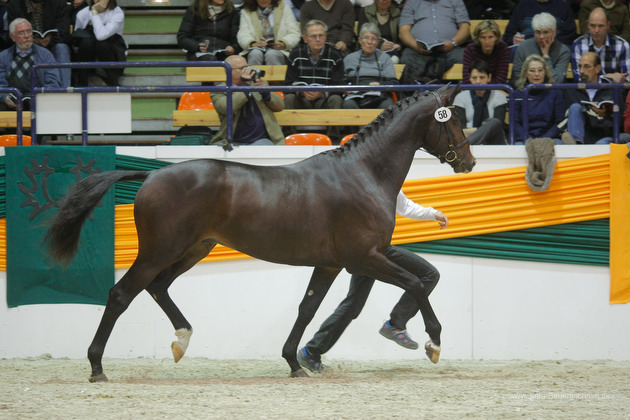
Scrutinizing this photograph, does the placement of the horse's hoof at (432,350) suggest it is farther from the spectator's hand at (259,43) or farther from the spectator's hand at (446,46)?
the spectator's hand at (259,43)

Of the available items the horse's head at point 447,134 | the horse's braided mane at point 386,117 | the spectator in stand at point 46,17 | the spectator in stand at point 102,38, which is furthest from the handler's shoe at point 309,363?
the spectator in stand at point 46,17

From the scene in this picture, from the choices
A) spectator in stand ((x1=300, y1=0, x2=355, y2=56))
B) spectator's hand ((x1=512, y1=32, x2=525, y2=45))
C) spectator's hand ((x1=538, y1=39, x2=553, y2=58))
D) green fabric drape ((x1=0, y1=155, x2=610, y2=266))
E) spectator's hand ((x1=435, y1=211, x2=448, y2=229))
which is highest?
spectator in stand ((x1=300, y1=0, x2=355, y2=56))

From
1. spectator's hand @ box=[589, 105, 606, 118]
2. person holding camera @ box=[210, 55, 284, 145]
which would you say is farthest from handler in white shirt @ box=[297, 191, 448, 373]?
spectator's hand @ box=[589, 105, 606, 118]

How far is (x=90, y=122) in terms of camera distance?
277 inches

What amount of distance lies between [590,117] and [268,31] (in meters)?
3.88

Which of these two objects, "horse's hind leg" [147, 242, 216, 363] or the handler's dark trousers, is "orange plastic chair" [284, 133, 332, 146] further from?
"horse's hind leg" [147, 242, 216, 363]

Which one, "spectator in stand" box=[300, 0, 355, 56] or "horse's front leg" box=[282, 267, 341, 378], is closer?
"horse's front leg" box=[282, 267, 341, 378]

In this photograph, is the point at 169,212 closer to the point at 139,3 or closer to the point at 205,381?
the point at 205,381

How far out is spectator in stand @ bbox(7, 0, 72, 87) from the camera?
938cm

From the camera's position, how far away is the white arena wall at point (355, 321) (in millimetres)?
6980

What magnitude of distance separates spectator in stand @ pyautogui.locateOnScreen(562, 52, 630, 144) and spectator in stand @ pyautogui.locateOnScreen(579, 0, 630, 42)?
192cm

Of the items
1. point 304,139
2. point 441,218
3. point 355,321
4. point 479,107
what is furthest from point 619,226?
point 304,139

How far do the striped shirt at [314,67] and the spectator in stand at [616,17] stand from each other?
333 centimetres

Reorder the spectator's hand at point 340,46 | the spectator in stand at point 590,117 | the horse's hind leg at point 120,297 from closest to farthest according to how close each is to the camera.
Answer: the horse's hind leg at point 120,297, the spectator in stand at point 590,117, the spectator's hand at point 340,46
